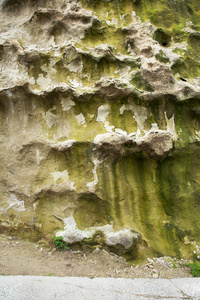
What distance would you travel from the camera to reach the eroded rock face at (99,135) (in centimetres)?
351

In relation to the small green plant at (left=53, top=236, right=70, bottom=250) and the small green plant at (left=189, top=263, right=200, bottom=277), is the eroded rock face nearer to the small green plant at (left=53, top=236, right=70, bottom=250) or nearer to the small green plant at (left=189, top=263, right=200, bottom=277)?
the small green plant at (left=53, top=236, right=70, bottom=250)

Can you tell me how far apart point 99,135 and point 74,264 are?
201 centimetres

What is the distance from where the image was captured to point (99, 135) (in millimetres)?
3572

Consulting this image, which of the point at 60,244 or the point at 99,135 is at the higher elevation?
the point at 99,135

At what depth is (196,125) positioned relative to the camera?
4039mm

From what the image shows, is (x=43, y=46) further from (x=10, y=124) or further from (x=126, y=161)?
(x=126, y=161)

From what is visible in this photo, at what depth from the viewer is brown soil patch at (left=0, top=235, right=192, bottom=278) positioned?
9.48ft

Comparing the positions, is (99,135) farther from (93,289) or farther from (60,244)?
(93,289)

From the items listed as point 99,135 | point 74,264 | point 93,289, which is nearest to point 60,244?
point 74,264

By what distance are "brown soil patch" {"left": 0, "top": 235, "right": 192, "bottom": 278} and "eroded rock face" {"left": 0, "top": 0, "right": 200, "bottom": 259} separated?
18cm

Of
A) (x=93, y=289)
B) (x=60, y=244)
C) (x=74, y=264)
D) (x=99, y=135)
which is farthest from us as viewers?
(x=99, y=135)

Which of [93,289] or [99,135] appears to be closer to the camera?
[93,289]

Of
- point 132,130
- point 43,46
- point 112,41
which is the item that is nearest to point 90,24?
point 112,41

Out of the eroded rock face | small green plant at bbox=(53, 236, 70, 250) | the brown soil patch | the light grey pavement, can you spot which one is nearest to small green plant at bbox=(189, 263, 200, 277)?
the brown soil patch
